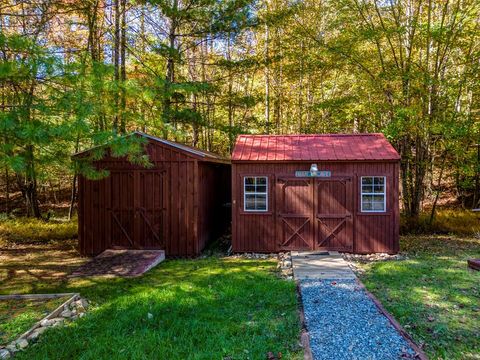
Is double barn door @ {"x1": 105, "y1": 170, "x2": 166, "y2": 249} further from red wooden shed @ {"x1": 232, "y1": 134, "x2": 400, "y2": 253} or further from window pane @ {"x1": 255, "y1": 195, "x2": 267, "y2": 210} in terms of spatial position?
window pane @ {"x1": 255, "y1": 195, "x2": 267, "y2": 210}

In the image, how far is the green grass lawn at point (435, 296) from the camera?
360 centimetres

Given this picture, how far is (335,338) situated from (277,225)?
4.64 metres

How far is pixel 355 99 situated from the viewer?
1198 cm

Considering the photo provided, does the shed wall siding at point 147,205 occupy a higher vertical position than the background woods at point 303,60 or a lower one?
lower

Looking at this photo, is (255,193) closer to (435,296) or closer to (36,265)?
(435,296)

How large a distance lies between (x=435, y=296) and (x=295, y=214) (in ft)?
11.9

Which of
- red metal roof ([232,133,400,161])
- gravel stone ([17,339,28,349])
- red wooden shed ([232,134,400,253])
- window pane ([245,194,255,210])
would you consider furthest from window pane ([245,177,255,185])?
gravel stone ([17,339,28,349])

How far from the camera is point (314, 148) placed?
28.2ft

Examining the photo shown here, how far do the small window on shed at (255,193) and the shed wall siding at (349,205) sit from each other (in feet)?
0.36

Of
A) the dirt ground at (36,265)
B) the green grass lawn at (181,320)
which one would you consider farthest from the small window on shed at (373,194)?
the dirt ground at (36,265)

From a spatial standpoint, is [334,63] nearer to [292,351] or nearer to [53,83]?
[53,83]

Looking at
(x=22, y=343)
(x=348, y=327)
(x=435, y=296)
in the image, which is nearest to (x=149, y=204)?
(x=22, y=343)

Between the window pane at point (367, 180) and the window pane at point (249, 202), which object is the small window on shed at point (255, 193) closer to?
the window pane at point (249, 202)

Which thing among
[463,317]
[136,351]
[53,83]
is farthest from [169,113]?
[463,317]
